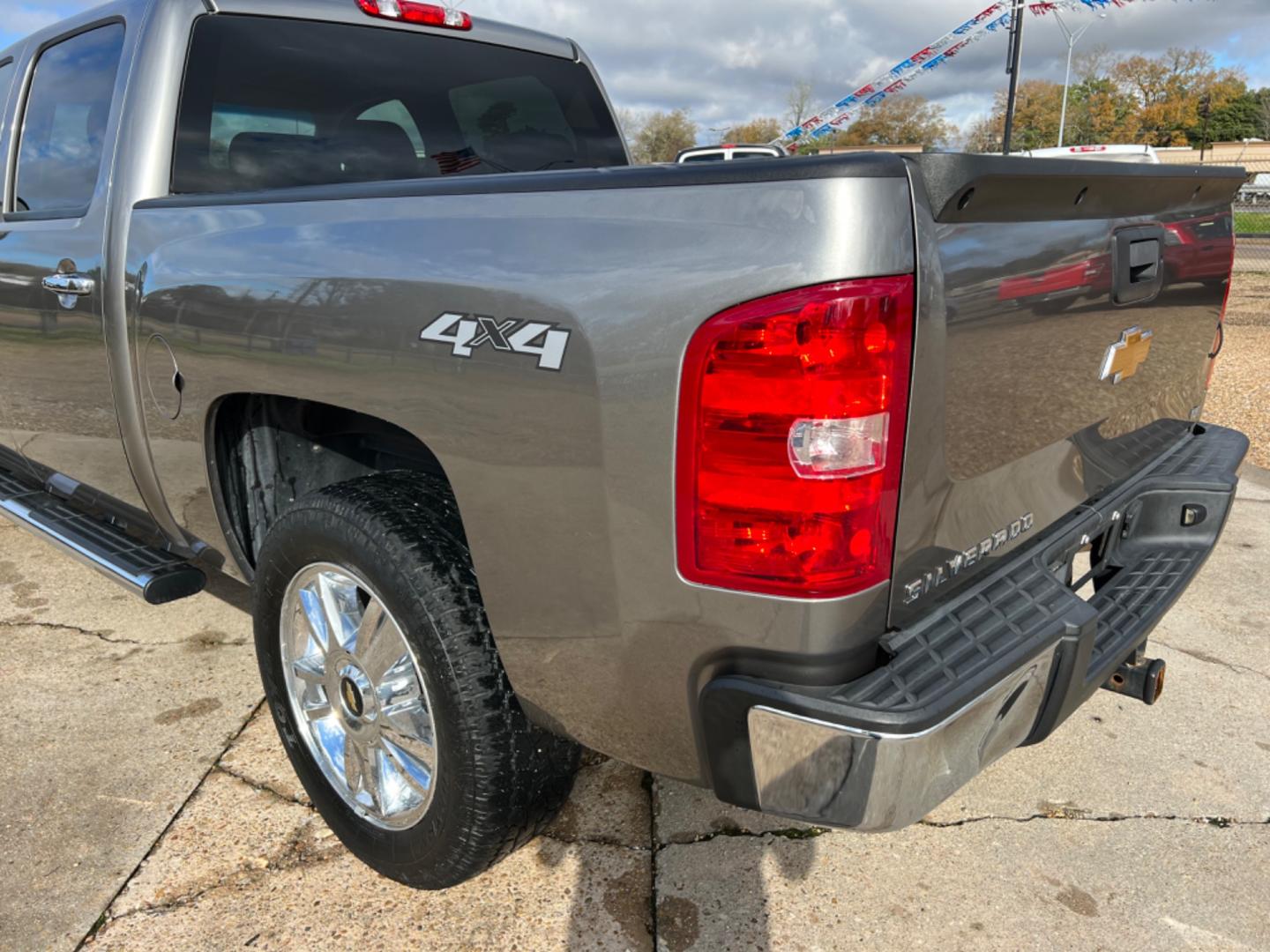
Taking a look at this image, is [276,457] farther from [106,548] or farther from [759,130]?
[759,130]

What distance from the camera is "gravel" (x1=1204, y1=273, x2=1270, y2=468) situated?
252 inches

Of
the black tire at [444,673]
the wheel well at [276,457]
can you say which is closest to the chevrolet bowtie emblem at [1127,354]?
the black tire at [444,673]

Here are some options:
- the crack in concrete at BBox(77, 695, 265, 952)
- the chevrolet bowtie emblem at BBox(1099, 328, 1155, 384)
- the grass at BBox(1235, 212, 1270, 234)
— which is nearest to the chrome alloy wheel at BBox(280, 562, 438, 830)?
the crack in concrete at BBox(77, 695, 265, 952)

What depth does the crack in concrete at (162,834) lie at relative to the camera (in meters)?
2.11

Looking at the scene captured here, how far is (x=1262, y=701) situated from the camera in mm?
3029

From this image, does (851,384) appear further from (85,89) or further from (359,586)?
(85,89)

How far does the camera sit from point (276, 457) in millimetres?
2586

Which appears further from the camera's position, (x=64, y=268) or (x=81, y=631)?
(x=81, y=631)

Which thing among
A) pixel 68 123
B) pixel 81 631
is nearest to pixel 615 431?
pixel 68 123

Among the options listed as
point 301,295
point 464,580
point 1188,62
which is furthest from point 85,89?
point 1188,62

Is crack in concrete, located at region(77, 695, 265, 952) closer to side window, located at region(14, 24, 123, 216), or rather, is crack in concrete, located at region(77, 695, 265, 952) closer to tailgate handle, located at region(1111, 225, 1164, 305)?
side window, located at region(14, 24, 123, 216)

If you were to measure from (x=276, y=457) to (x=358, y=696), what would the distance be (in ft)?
2.45

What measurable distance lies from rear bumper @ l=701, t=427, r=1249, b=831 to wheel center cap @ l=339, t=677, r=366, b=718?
0.95m

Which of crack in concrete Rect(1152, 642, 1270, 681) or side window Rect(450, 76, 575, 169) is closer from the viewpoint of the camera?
crack in concrete Rect(1152, 642, 1270, 681)
